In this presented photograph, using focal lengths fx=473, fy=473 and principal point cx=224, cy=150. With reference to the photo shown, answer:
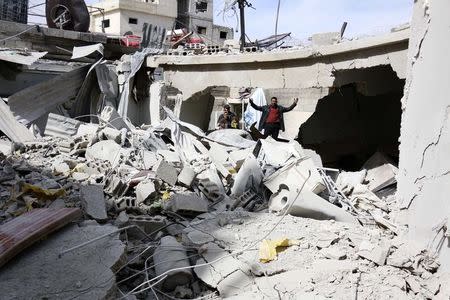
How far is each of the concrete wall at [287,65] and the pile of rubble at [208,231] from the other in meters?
1.63

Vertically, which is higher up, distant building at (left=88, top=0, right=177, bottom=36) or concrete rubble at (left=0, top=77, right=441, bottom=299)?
distant building at (left=88, top=0, right=177, bottom=36)

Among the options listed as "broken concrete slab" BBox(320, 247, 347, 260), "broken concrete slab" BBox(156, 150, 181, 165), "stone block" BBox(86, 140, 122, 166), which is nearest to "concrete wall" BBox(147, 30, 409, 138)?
"broken concrete slab" BBox(156, 150, 181, 165)

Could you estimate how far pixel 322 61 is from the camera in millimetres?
7906

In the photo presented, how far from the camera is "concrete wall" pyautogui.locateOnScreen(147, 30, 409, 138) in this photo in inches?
269

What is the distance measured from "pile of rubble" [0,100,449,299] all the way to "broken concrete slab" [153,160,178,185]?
0.05 feet

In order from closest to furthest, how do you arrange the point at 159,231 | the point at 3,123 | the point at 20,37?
1. the point at 159,231
2. the point at 3,123
3. the point at 20,37

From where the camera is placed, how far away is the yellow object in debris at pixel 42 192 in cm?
536

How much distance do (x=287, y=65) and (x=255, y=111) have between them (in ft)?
19.6

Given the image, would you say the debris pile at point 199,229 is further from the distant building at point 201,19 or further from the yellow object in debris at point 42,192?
the distant building at point 201,19

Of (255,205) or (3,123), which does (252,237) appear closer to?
(255,205)

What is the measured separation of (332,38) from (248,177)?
126 inches

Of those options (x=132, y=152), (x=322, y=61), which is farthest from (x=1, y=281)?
(x=322, y=61)

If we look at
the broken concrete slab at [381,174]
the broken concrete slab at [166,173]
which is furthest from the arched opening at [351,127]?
the broken concrete slab at [166,173]

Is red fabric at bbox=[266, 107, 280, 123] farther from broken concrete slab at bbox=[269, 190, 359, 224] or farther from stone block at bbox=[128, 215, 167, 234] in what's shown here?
stone block at bbox=[128, 215, 167, 234]
